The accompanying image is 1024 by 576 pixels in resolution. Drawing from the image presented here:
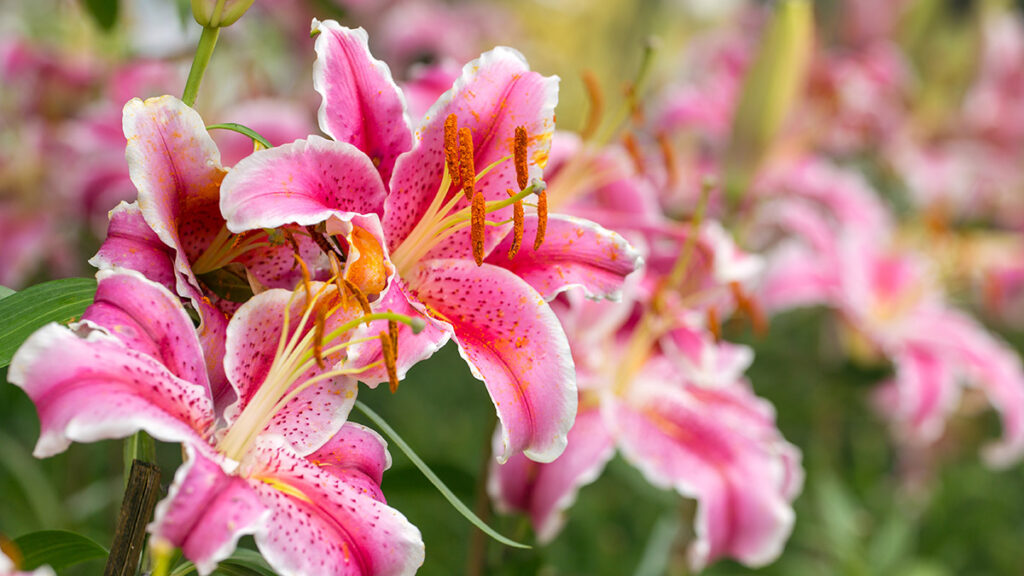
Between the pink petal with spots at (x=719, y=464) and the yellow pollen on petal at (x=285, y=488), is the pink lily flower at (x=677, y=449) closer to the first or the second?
the pink petal with spots at (x=719, y=464)

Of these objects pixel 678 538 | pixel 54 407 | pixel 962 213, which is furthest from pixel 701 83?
pixel 54 407

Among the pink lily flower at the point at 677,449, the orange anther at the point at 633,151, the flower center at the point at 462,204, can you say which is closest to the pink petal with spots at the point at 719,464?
the pink lily flower at the point at 677,449

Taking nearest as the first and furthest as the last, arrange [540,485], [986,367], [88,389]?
[88,389] → [540,485] → [986,367]

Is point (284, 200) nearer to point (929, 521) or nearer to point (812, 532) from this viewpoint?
point (812, 532)

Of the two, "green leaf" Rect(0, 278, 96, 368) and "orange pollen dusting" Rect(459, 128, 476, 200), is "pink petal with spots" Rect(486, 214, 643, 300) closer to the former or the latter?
"orange pollen dusting" Rect(459, 128, 476, 200)

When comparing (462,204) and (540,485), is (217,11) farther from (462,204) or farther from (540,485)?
(540,485)

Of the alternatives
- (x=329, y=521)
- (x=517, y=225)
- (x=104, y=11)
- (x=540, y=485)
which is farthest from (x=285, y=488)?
(x=104, y=11)
